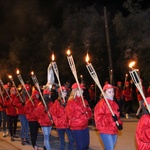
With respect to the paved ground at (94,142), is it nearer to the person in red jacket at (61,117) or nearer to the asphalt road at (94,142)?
the asphalt road at (94,142)

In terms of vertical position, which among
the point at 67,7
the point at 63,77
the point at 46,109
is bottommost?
the point at 46,109

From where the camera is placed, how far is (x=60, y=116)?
24.1ft

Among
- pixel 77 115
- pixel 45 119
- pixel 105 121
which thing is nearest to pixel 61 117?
pixel 45 119

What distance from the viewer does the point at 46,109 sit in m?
8.04

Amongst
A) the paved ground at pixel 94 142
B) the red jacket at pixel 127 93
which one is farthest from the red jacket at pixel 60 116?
the red jacket at pixel 127 93

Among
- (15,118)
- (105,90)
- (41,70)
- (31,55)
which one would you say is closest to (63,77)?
(41,70)

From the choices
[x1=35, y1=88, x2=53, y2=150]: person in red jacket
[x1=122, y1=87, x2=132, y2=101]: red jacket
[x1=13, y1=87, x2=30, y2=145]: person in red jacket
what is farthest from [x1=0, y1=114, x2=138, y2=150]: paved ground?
[x1=122, y1=87, x2=132, y2=101]: red jacket

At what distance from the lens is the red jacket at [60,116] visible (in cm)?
730

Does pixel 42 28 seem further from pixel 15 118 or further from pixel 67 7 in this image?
pixel 15 118

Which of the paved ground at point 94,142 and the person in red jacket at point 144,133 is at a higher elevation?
the person in red jacket at point 144,133

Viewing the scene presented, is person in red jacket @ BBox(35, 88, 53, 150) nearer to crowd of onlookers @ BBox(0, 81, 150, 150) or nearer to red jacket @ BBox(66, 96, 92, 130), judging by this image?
crowd of onlookers @ BBox(0, 81, 150, 150)

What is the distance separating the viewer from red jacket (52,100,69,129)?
730cm

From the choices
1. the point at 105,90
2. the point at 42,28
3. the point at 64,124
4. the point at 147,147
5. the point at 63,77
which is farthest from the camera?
the point at 42,28

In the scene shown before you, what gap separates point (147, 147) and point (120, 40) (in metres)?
17.5
